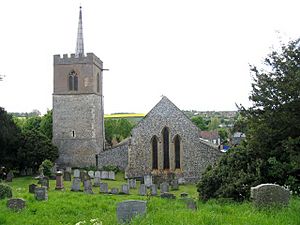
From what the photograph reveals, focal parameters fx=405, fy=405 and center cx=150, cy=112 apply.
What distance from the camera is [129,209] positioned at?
8344mm

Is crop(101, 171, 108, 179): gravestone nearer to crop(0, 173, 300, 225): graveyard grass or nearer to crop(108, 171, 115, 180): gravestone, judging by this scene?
crop(108, 171, 115, 180): gravestone

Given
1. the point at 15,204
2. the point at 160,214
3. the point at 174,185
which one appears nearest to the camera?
the point at 160,214

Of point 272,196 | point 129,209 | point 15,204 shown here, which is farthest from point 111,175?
point 272,196

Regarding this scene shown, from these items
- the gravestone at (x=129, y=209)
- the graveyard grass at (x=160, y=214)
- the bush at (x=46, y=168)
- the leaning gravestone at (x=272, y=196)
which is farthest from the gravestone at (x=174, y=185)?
the gravestone at (x=129, y=209)

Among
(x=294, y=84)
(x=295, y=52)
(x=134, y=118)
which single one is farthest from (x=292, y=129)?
(x=134, y=118)

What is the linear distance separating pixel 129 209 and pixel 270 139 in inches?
288

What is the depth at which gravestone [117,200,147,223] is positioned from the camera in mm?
8281

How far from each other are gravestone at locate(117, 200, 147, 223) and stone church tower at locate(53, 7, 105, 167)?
26471 millimetres

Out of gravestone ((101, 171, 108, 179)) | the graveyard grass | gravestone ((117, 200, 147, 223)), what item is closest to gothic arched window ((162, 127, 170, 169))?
gravestone ((101, 171, 108, 179))

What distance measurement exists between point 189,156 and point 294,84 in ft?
57.4

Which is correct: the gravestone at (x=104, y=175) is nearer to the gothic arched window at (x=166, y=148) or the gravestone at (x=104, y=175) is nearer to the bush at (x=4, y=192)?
the gothic arched window at (x=166, y=148)

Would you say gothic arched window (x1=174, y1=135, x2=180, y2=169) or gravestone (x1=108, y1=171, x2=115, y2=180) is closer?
gravestone (x1=108, y1=171, x2=115, y2=180)

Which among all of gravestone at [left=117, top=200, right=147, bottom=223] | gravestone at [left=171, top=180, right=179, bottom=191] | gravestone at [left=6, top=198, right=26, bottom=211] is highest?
gravestone at [left=117, top=200, right=147, bottom=223]

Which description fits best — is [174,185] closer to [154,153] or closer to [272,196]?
[154,153]
